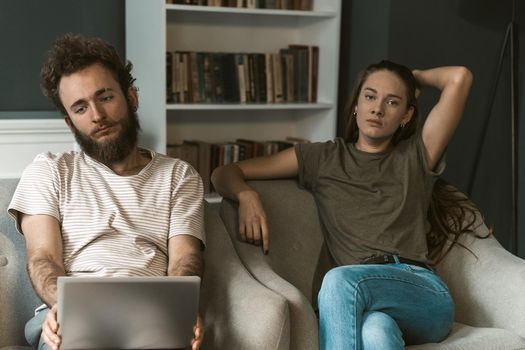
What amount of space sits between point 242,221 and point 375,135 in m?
0.50

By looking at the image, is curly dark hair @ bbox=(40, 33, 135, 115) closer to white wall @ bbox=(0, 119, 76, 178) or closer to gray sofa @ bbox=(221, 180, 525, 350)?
gray sofa @ bbox=(221, 180, 525, 350)

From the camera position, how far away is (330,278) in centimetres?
219

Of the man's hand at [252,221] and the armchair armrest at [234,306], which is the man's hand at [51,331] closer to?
the armchair armrest at [234,306]

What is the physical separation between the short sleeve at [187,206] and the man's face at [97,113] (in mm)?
175

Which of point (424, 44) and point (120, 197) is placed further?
point (424, 44)

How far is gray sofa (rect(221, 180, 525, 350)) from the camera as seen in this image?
2.26 m

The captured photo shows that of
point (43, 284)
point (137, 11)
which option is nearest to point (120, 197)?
point (43, 284)

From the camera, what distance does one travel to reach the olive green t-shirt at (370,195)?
8.06 ft

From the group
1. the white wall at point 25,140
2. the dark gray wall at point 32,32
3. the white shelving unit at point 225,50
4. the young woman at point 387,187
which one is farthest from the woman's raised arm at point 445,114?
the dark gray wall at point 32,32

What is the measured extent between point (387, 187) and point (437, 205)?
217mm

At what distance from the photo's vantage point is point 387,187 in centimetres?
254

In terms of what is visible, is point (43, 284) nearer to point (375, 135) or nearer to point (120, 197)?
point (120, 197)

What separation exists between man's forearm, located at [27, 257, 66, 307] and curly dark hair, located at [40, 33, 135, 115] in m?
0.45

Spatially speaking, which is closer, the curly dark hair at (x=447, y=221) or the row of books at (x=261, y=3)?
the curly dark hair at (x=447, y=221)
